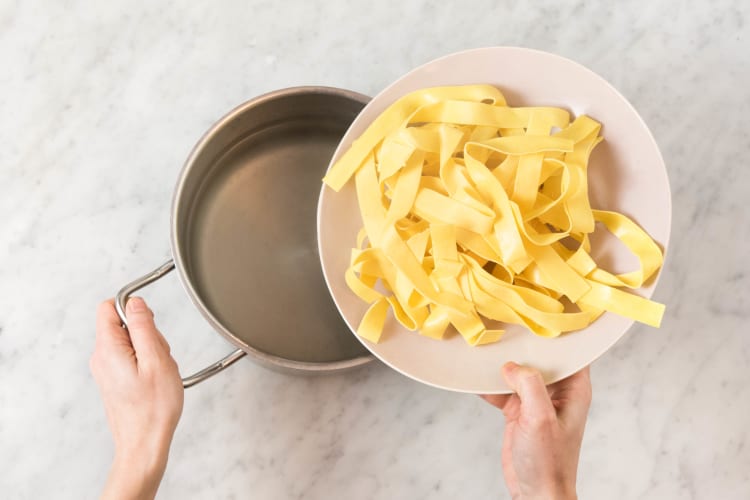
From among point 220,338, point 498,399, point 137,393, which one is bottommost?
point 498,399

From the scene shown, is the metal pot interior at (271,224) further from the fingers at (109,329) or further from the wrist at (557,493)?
the wrist at (557,493)

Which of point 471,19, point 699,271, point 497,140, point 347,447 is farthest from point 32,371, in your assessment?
point 699,271

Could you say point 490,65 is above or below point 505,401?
above

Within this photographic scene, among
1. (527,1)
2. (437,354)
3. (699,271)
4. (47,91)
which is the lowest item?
(699,271)

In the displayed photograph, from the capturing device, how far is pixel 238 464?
91 cm

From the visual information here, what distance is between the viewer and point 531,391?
Result: 71 centimetres

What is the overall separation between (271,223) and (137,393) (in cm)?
31

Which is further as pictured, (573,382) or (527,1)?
(527,1)

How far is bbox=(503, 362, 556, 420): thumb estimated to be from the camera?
2.32ft

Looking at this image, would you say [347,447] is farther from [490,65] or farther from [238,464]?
[490,65]

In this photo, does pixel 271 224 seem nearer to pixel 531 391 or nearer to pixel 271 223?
pixel 271 223

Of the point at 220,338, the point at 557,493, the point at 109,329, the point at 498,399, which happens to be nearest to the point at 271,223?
the point at 220,338

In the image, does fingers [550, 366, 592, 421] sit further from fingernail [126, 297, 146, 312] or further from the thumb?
fingernail [126, 297, 146, 312]

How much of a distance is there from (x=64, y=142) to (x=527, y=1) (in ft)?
2.25
